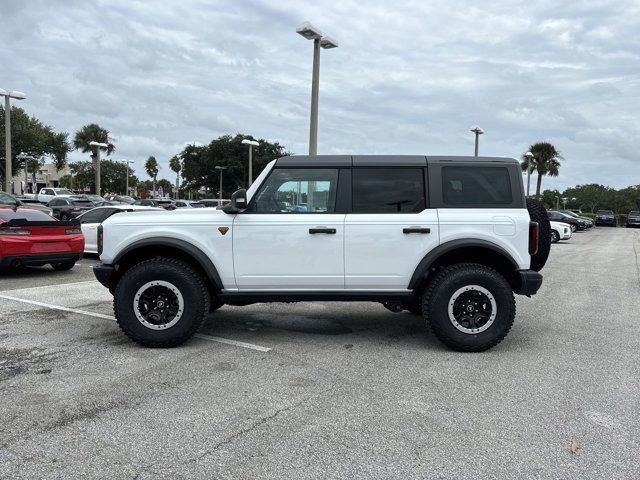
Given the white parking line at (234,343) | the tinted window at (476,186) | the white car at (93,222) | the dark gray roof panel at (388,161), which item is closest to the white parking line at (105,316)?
the white parking line at (234,343)

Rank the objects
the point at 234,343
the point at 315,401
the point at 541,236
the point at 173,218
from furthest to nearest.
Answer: the point at 541,236 < the point at 234,343 < the point at 173,218 < the point at 315,401

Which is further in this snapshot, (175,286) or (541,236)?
(541,236)

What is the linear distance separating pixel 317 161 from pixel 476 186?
1.61 metres

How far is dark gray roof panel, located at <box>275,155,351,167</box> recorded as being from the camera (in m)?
5.39

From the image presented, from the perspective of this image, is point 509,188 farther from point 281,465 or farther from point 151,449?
point 151,449

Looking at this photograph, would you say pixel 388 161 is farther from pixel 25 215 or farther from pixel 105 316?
pixel 25 215

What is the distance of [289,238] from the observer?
5254mm

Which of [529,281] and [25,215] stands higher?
[25,215]

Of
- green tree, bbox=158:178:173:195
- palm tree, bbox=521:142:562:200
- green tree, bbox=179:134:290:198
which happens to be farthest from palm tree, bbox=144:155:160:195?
palm tree, bbox=521:142:562:200

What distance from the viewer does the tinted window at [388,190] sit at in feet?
17.5

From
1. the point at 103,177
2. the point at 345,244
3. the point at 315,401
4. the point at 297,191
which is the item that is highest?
the point at 103,177

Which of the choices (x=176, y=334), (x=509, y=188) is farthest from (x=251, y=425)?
(x=509, y=188)

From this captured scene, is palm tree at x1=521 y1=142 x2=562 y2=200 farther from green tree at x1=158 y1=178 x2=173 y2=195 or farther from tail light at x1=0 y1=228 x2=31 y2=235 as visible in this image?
green tree at x1=158 y1=178 x2=173 y2=195

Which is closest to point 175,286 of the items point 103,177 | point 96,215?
point 96,215
